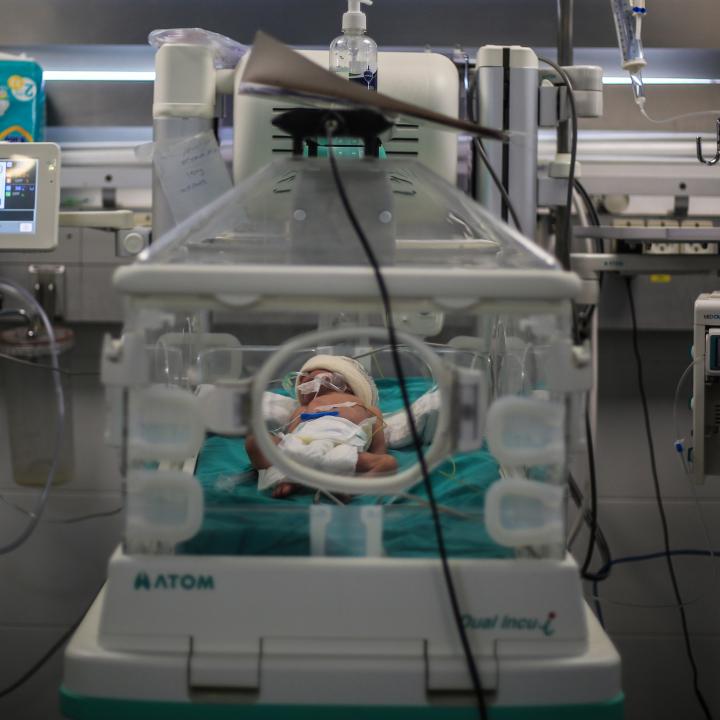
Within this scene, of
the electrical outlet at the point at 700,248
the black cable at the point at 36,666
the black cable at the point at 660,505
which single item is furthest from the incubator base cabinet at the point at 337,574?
the electrical outlet at the point at 700,248

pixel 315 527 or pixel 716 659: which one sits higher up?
pixel 315 527

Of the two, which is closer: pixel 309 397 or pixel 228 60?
pixel 228 60

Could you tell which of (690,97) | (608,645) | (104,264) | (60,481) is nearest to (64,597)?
(60,481)

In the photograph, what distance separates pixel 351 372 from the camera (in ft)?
5.73

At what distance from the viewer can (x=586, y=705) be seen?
95 centimetres

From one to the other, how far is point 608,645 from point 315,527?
359mm

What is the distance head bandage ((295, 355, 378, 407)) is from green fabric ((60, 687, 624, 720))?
0.82 m

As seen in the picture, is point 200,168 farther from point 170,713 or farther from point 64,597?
point 64,597

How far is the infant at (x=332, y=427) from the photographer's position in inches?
52.8

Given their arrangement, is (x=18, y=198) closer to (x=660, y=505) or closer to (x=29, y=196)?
(x=29, y=196)

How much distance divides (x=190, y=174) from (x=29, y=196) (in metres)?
0.57

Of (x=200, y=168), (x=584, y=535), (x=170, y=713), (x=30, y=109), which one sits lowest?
(x=584, y=535)

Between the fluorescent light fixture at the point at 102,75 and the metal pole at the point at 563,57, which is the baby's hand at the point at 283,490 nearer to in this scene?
the metal pole at the point at 563,57

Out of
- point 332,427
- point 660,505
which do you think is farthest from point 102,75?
point 660,505
